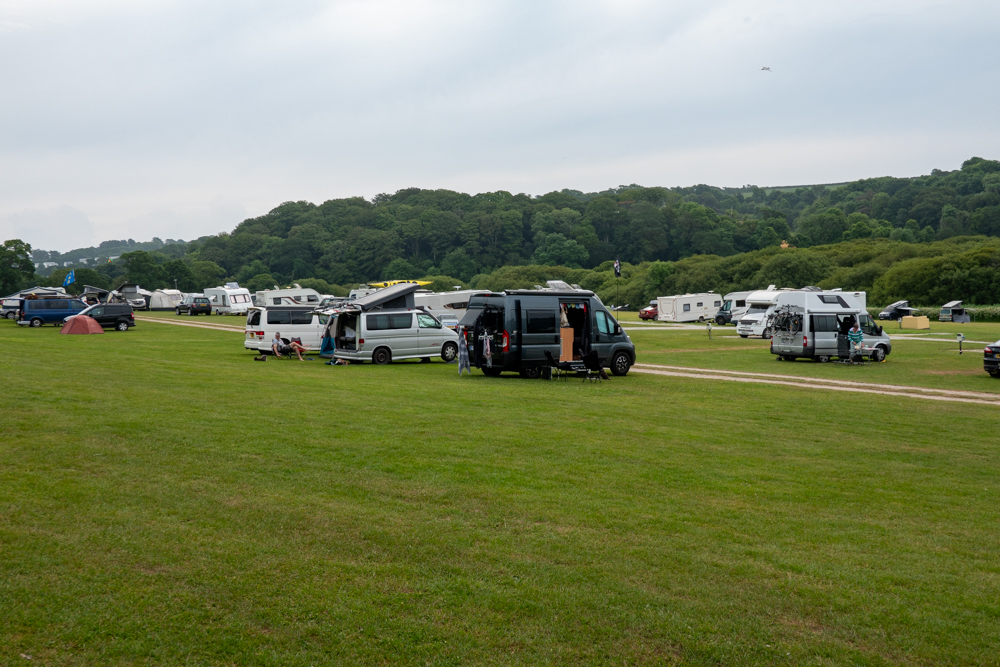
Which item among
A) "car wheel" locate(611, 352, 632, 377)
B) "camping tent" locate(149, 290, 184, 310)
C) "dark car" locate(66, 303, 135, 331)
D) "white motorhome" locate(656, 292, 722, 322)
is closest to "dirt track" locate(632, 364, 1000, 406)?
"car wheel" locate(611, 352, 632, 377)

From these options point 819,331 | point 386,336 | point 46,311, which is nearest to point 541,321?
point 386,336

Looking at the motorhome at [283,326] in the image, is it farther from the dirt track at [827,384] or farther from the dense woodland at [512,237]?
the dense woodland at [512,237]

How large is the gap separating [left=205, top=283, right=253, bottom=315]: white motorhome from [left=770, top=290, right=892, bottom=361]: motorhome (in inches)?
1820

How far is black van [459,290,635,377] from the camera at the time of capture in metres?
21.0

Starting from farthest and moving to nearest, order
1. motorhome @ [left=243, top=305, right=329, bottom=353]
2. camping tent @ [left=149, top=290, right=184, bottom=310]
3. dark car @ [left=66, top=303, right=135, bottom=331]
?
camping tent @ [left=149, top=290, right=184, bottom=310], dark car @ [left=66, top=303, right=135, bottom=331], motorhome @ [left=243, top=305, right=329, bottom=353]

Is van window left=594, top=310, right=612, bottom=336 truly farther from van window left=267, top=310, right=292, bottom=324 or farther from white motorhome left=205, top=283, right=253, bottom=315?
white motorhome left=205, top=283, right=253, bottom=315

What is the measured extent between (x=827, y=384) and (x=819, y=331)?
301 inches

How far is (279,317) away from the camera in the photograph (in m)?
28.3

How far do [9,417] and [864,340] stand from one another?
26794 mm

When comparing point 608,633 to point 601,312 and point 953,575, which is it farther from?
point 601,312

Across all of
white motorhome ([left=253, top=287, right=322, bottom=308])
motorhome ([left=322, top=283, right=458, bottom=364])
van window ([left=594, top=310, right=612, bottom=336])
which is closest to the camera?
van window ([left=594, top=310, right=612, bottom=336])

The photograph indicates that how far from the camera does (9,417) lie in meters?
10.8

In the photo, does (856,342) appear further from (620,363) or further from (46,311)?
(46,311)

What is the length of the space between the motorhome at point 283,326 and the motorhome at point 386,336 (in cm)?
175
